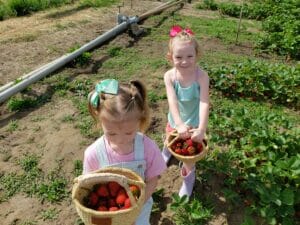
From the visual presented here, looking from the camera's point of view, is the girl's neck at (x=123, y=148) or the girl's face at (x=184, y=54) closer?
the girl's neck at (x=123, y=148)

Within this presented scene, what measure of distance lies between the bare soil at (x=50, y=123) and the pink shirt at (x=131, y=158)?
3.54ft

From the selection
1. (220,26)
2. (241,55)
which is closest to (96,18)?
(220,26)

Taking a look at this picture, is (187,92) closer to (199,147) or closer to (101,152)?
(199,147)

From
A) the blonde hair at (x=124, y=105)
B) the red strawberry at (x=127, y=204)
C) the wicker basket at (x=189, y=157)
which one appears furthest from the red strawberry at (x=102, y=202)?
the wicker basket at (x=189, y=157)

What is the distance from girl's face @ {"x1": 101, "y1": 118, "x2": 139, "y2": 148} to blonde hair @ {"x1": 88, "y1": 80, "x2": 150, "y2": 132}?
0.09 ft

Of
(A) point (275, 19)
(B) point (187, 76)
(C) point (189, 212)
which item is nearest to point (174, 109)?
(B) point (187, 76)

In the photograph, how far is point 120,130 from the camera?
2139mm

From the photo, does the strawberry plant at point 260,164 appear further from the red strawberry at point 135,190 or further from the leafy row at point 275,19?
the leafy row at point 275,19

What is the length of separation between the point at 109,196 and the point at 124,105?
50 centimetres

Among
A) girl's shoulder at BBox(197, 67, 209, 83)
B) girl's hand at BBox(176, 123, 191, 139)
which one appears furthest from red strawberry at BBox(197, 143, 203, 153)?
girl's shoulder at BBox(197, 67, 209, 83)

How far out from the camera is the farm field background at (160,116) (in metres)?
3.37

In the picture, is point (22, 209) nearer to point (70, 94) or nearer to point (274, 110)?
point (70, 94)

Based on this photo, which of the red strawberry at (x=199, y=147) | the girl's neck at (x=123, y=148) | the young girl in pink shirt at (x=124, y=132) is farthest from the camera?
the red strawberry at (x=199, y=147)

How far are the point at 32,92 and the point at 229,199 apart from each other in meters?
2.89
